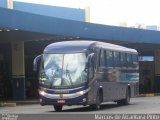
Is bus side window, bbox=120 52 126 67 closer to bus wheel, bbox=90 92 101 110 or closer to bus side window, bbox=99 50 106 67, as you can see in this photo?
bus side window, bbox=99 50 106 67

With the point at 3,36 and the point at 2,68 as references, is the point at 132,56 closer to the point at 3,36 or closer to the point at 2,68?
the point at 3,36

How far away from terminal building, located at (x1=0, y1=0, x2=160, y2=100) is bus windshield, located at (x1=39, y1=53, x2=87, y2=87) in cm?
781

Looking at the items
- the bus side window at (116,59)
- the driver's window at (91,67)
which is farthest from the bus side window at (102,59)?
the bus side window at (116,59)

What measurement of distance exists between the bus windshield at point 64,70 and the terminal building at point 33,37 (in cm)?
781

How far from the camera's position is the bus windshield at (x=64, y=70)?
23.5 metres

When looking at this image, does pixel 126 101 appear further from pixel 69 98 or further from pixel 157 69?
pixel 157 69

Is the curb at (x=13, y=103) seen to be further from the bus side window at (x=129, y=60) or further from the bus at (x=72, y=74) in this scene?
the bus at (x=72, y=74)

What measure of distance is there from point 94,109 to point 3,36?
1431cm

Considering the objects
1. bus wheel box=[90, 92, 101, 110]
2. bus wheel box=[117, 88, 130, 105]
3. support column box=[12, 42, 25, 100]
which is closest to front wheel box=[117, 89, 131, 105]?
bus wheel box=[117, 88, 130, 105]

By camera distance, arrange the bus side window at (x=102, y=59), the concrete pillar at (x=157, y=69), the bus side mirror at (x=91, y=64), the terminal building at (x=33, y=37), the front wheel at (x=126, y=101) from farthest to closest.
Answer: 1. the concrete pillar at (x=157, y=69)
2. the terminal building at (x=33, y=37)
3. the front wheel at (x=126, y=101)
4. the bus side window at (x=102, y=59)
5. the bus side mirror at (x=91, y=64)

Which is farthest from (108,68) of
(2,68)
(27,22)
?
(2,68)

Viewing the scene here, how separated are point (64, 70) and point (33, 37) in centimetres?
1533

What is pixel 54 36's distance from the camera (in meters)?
38.2

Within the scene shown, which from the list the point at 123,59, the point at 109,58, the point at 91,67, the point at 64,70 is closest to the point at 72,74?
the point at 64,70
